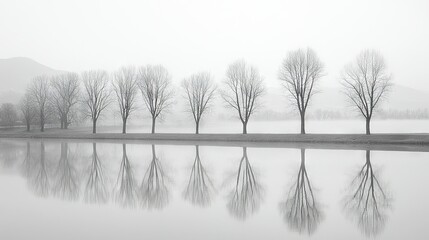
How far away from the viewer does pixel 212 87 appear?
64.2 metres

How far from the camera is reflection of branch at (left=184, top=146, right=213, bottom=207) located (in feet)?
46.4

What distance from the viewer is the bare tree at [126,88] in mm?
66000

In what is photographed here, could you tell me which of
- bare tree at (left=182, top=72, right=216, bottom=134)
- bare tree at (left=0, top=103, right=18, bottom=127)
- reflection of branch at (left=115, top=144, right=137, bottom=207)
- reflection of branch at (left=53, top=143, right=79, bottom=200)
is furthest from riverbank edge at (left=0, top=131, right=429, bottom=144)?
bare tree at (left=0, top=103, right=18, bottom=127)

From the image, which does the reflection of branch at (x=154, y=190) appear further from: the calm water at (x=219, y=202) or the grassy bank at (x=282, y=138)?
the grassy bank at (x=282, y=138)

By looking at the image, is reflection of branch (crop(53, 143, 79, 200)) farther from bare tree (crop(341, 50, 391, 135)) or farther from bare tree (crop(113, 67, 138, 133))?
bare tree (crop(113, 67, 138, 133))

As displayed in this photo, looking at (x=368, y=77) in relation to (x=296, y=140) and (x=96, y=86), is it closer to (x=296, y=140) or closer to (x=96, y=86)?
(x=296, y=140)

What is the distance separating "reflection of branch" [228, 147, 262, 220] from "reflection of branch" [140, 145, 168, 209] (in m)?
2.76

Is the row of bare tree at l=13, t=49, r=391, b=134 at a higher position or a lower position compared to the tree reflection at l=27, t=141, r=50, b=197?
higher

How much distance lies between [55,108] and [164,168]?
238ft

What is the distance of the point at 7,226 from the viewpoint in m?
10.8

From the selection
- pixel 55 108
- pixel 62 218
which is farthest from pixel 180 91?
pixel 62 218

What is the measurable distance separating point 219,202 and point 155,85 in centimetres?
5255

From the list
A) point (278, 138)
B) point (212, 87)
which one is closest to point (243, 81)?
point (212, 87)

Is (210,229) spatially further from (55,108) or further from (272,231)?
(55,108)
